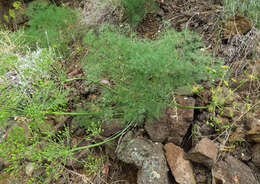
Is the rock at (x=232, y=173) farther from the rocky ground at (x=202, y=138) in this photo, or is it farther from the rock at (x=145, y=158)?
the rock at (x=145, y=158)

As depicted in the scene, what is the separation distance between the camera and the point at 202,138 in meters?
1.65

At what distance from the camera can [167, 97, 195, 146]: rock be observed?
1.73 meters

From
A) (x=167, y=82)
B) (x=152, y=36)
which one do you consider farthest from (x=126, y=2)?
(x=167, y=82)

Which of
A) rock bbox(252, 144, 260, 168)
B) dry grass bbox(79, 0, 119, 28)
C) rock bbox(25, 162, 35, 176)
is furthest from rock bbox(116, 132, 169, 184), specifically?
dry grass bbox(79, 0, 119, 28)

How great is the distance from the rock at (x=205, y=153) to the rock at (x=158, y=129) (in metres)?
0.31

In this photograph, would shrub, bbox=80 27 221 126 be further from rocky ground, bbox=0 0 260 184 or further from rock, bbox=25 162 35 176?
rock, bbox=25 162 35 176

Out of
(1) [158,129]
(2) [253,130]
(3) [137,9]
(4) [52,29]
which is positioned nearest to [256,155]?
(2) [253,130]

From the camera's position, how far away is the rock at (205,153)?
145 cm

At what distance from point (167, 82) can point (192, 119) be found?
0.52 meters

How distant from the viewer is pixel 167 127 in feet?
5.89

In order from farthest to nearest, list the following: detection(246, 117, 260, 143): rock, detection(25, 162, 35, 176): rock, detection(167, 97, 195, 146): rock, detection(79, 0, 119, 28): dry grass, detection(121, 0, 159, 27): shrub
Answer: detection(79, 0, 119, 28): dry grass
detection(121, 0, 159, 27): shrub
detection(25, 162, 35, 176): rock
detection(167, 97, 195, 146): rock
detection(246, 117, 260, 143): rock

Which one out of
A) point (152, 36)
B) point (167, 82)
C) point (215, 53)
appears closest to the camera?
point (167, 82)

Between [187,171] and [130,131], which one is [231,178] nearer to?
[187,171]

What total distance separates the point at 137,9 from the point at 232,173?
2.76m
